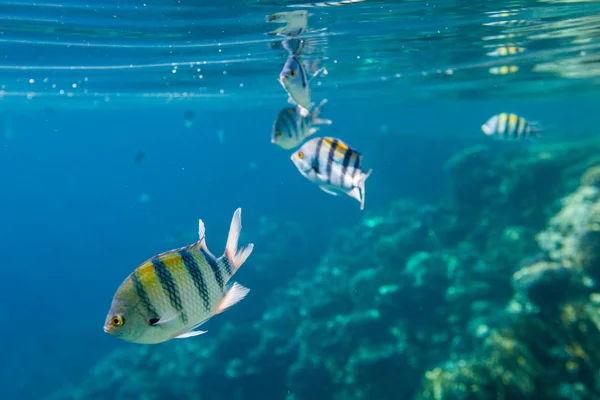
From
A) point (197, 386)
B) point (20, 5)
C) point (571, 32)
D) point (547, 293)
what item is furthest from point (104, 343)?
point (571, 32)

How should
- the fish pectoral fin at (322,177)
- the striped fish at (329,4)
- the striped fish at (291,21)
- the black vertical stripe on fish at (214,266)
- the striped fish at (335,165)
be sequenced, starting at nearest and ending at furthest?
the black vertical stripe on fish at (214,266) → the striped fish at (335,165) → the fish pectoral fin at (322,177) → the striped fish at (329,4) → the striped fish at (291,21)

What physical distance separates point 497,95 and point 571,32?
20.6 metres

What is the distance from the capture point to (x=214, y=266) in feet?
8.10

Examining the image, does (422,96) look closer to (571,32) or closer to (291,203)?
(291,203)

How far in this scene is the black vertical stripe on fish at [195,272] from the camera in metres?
2.38

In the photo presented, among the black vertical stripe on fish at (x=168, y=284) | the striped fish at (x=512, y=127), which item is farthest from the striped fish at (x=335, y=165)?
the striped fish at (x=512, y=127)

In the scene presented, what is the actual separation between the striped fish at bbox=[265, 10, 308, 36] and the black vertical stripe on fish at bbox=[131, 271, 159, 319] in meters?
9.21

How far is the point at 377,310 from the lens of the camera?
556 inches

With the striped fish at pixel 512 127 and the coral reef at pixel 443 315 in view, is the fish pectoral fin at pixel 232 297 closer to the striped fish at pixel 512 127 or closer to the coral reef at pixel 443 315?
the coral reef at pixel 443 315

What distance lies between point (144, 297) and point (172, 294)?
0.14 m

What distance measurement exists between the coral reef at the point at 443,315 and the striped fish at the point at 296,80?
7396 millimetres

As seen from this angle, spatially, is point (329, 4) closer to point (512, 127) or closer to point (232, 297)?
point (512, 127)

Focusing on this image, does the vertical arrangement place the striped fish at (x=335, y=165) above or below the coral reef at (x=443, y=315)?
above

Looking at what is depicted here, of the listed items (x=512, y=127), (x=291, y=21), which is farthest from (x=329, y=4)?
(x=512, y=127)
